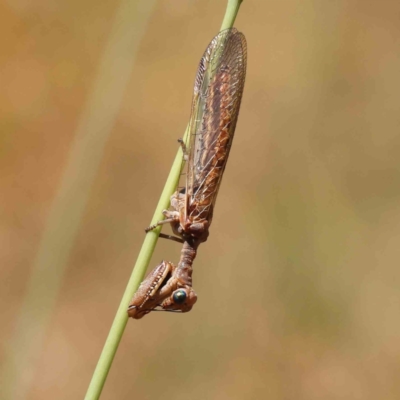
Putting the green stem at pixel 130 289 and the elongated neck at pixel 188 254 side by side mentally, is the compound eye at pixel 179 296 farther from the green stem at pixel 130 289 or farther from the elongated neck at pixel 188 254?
the green stem at pixel 130 289

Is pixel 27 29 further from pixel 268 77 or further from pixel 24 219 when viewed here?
pixel 268 77

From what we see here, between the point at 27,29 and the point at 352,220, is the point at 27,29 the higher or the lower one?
the higher one

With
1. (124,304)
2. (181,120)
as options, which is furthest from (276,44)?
(124,304)

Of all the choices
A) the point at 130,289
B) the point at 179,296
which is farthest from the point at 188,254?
the point at 130,289

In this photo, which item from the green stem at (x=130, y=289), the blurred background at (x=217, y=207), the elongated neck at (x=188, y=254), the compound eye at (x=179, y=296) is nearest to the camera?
the green stem at (x=130, y=289)

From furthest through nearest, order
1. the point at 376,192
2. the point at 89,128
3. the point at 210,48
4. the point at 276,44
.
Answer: the point at 276,44 < the point at 376,192 < the point at 89,128 < the point at 210,48

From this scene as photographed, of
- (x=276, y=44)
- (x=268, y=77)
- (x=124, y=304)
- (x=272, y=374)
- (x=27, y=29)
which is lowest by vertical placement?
(x=272, y=374)

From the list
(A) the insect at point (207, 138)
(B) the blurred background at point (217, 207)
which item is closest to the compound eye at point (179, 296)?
(A) the insect at point (207, 138)
